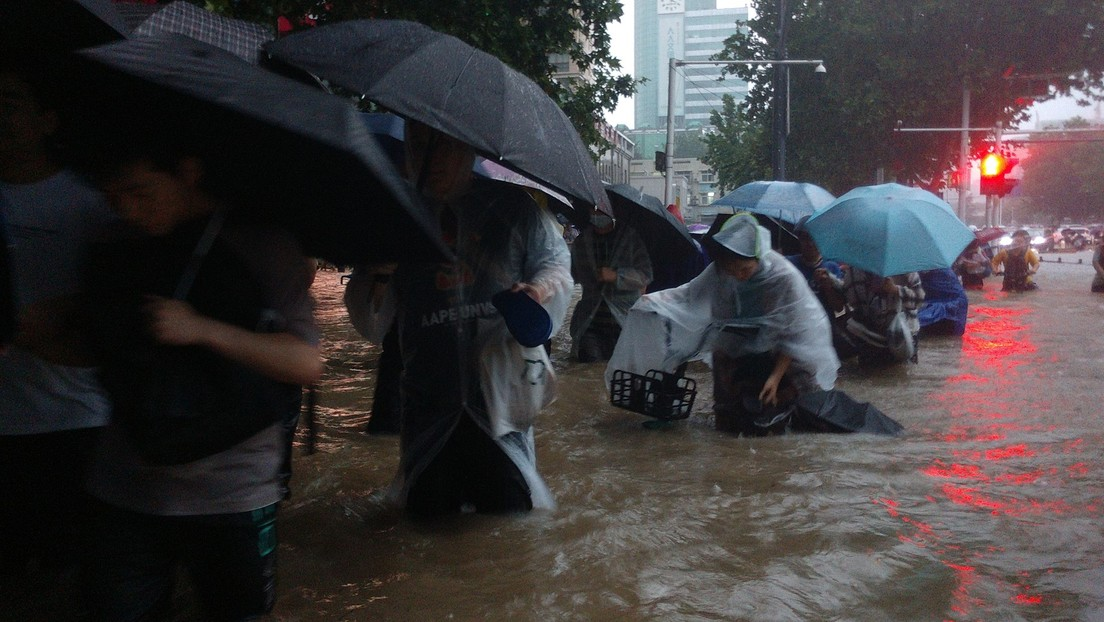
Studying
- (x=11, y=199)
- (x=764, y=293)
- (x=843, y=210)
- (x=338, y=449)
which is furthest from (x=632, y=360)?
(x=11, y=199)

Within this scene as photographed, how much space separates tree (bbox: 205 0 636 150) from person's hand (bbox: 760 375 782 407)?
384cm

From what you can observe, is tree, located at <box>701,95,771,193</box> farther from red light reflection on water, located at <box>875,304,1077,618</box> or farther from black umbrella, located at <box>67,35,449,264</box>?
black umbrella, located at <box>67,35,449,264</box>

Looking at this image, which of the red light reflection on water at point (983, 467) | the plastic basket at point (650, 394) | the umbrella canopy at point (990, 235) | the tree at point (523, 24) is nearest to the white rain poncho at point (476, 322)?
the red light reflection on water at point (983, 467)

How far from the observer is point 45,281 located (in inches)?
109

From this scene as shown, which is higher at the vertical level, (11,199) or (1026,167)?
(1026,167)

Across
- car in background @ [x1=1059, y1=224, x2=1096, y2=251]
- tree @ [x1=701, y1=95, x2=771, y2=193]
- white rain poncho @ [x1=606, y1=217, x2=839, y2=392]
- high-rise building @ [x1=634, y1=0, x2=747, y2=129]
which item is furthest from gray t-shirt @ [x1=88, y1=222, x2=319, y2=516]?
high-rise building @ [x1=634, y1=0, x2=747, y2=129]

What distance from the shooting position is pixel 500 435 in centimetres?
366

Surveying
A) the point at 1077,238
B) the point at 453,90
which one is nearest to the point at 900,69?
the point at 1077,238

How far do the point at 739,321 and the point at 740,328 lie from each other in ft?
0.15

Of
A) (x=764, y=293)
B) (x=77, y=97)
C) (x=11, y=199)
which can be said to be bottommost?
(x=764, y=293)

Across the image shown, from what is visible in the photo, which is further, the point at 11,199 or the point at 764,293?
the point at 764,293

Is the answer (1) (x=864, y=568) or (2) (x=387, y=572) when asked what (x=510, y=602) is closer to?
(2) (x=387, y=572)

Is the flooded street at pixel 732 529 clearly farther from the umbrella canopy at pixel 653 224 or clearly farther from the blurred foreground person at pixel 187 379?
the umbrella canopy at pixel 653 224

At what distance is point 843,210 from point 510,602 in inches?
226
